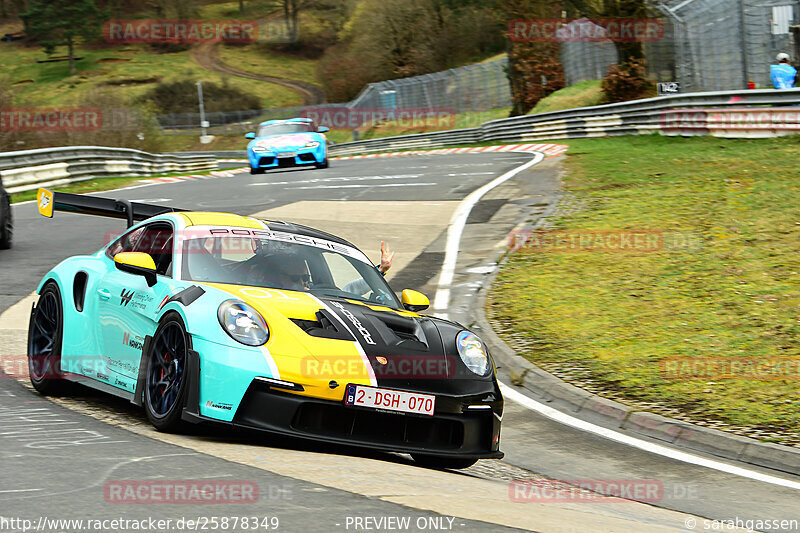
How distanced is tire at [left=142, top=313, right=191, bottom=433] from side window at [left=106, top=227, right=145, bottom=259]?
1.49 metres

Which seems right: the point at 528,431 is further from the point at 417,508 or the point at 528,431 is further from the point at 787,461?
the point at 417,508

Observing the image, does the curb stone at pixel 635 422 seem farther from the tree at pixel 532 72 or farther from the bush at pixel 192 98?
the bush at pixel 192 98

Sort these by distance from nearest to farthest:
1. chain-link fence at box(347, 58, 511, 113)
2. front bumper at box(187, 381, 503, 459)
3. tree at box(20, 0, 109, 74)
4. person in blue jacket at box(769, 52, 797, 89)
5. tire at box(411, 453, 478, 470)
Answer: front bumper at box(187, 381, 503, 459) → tire at box(411, 453, 478, 470) → person in blue jacket at box(769, 52, 797, 89) → chain-link fence at box(347, 58, 511, 113) → tree at box(20, 0, 109, 74)

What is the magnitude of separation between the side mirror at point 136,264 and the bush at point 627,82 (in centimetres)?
3241

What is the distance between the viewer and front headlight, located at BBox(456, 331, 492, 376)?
246 inches

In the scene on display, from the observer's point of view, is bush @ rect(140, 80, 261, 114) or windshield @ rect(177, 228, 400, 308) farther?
bush @ rect(140, 80, 261, 114)

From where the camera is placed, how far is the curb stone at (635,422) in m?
6.88

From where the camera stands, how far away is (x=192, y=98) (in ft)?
330

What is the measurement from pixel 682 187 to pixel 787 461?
12.2 meters

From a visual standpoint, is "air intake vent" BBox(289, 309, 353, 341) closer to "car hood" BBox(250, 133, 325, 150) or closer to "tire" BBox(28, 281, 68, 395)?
"tire" BBox(28, 281, 68, 395)

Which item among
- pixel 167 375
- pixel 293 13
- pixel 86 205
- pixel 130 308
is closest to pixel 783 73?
pixel 86 205

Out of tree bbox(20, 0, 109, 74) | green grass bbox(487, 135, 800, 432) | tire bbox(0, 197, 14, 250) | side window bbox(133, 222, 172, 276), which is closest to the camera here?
side window bbox(133, 222, 172, 276)

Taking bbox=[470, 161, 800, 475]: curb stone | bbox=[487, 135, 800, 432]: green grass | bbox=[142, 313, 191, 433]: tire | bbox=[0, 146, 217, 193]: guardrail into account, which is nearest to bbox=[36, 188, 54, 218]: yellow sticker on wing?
bbox=[142, 313, 191, 433]: tire

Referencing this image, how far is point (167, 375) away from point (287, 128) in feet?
75.7
